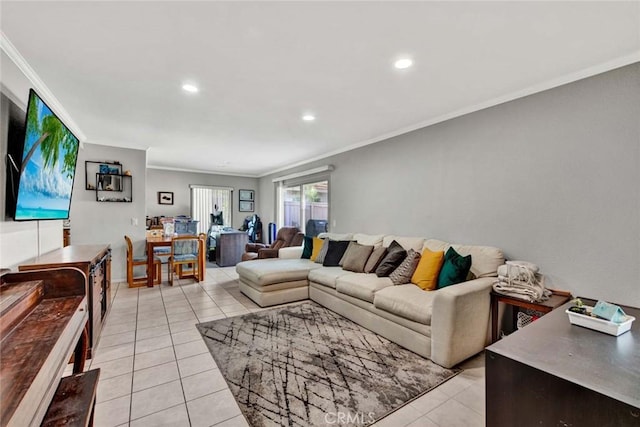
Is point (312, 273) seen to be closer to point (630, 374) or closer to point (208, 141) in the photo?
point (208, 141)

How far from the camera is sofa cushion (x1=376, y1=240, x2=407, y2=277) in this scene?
130 inches

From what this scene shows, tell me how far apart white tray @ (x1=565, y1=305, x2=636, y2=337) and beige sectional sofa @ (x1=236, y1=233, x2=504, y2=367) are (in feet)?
2.29

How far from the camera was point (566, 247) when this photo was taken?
7.76ft

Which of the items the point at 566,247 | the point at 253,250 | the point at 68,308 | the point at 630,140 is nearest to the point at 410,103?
the point at 630,140

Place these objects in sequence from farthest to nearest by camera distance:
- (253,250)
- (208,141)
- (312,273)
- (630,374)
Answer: (253,250)
(208,141)
(312,273)
(630,374)

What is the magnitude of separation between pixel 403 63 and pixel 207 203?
23.3 feet

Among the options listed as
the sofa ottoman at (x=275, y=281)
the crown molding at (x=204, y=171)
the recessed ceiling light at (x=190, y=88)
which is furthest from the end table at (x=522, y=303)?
the crown molding at (x=204, y=171)

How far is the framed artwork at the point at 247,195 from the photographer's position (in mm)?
8336

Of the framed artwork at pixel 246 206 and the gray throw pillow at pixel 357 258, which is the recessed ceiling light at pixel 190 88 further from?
the framed artwork at pixel 246 206

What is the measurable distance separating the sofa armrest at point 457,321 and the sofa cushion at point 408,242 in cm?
106

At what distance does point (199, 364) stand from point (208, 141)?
349 centimetres

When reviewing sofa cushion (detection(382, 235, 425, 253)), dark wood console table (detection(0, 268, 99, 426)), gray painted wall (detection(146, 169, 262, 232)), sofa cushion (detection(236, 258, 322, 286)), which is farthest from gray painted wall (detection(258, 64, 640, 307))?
gray painted wall (detection(146, 169, 262, 232))

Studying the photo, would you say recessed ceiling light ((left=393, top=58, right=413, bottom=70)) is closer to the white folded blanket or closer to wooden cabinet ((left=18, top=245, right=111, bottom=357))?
the white folded blanket

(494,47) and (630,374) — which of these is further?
(494,47)
